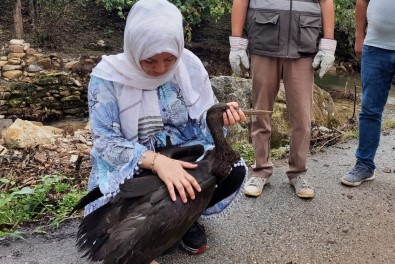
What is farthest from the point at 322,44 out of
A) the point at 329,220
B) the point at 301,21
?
the point at 329,220

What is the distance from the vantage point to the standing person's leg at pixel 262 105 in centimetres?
355

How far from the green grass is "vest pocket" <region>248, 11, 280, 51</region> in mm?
1831

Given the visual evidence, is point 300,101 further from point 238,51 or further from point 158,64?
point 158,64

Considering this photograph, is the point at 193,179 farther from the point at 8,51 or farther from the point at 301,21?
the point at 8,51

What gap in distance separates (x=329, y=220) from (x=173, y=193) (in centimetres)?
153

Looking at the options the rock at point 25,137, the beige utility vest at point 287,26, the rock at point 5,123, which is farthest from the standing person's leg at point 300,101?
the rock at point 5,123

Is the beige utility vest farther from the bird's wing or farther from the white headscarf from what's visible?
the bird's wing

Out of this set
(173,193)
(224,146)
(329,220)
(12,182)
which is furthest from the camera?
(12,182)

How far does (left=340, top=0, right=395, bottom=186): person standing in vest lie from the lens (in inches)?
138

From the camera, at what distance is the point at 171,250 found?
2.95 m

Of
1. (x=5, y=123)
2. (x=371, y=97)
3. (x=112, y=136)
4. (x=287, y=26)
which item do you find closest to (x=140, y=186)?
(x=112, y=136)

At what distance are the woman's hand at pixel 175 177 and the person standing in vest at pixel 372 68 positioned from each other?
1.93 metres

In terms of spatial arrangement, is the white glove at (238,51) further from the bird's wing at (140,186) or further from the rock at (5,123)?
the rock at (5,123)

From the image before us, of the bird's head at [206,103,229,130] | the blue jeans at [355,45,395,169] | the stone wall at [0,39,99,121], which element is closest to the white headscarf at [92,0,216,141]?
the bird's head at [206,103,229,130]
